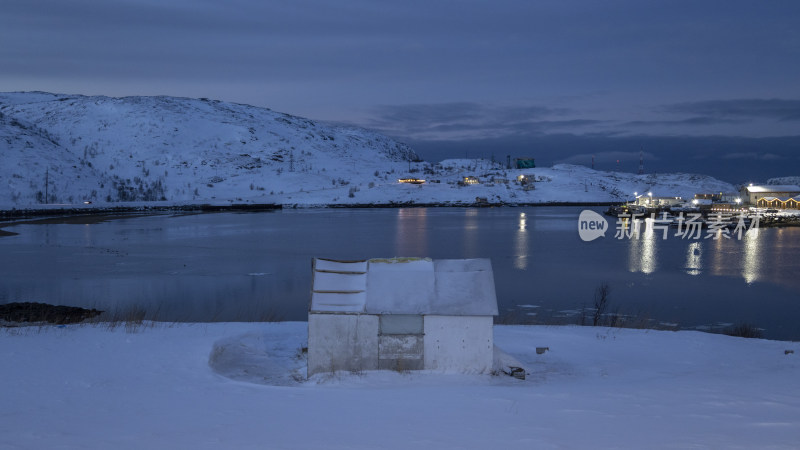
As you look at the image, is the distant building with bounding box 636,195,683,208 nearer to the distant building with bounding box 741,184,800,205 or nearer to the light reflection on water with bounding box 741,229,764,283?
the distant building with bounding box 741,184,800,205

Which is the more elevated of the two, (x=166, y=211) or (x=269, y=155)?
(x=269, y=155)

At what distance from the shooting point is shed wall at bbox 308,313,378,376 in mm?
11250

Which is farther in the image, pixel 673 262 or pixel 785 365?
pixel 673 262

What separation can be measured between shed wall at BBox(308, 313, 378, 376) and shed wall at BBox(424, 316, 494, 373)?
0.98 metres

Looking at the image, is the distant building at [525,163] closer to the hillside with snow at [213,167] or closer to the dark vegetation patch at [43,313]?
the hillside with snow at [213,167]

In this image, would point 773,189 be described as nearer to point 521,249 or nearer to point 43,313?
point 521,249

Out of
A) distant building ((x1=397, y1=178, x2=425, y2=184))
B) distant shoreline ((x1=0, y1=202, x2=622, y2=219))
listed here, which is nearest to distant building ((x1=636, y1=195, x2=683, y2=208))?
distant shoreline ((x1=0, y1=202, x2=622, y2=219))

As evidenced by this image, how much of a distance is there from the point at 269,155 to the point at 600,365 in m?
145

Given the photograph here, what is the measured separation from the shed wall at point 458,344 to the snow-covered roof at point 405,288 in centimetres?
22

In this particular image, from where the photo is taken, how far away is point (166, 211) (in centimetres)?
9250

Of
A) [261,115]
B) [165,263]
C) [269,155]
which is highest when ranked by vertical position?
[261,115]

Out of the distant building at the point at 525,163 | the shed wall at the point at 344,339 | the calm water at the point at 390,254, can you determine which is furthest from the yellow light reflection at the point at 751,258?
the distant building at the point at 525,163

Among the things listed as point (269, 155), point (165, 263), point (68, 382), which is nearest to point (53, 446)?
point (68, 382)

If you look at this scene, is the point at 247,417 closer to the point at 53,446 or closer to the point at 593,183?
the point at 53,446
